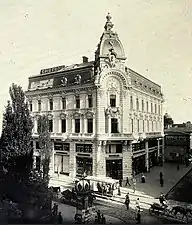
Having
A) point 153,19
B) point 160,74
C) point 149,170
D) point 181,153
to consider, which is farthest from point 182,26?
point 149,170

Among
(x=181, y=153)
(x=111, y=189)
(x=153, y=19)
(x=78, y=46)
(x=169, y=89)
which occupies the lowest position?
(x=111, y=189)

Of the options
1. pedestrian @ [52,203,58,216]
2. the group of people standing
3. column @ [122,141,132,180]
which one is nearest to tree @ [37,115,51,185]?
pedestrian @ [52,203,58,216]

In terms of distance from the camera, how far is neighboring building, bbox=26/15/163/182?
327cm

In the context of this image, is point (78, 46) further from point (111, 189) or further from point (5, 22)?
point (111, 189)

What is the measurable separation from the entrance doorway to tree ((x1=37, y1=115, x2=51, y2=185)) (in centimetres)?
65

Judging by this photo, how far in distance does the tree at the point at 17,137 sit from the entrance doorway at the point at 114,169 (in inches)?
33.1

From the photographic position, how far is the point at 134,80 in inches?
130

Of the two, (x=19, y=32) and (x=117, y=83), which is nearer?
(x=117, y=83)

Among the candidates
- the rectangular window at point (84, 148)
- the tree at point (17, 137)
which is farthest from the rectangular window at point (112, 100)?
the tree at point (17, 137)

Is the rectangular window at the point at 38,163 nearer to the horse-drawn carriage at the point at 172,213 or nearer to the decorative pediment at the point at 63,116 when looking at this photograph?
the decorative pediment at the point at 63,116

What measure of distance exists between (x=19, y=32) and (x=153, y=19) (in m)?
1.46

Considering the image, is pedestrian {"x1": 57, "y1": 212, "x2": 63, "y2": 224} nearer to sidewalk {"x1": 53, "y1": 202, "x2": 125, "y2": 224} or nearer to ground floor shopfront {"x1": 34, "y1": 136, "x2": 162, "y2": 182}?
sidewalk {"x1": 53, "y1": 202, "x2": 125, "y2": 224}

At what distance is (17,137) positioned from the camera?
11.6 ft

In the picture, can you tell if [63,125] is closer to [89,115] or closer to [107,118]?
[89,115]
